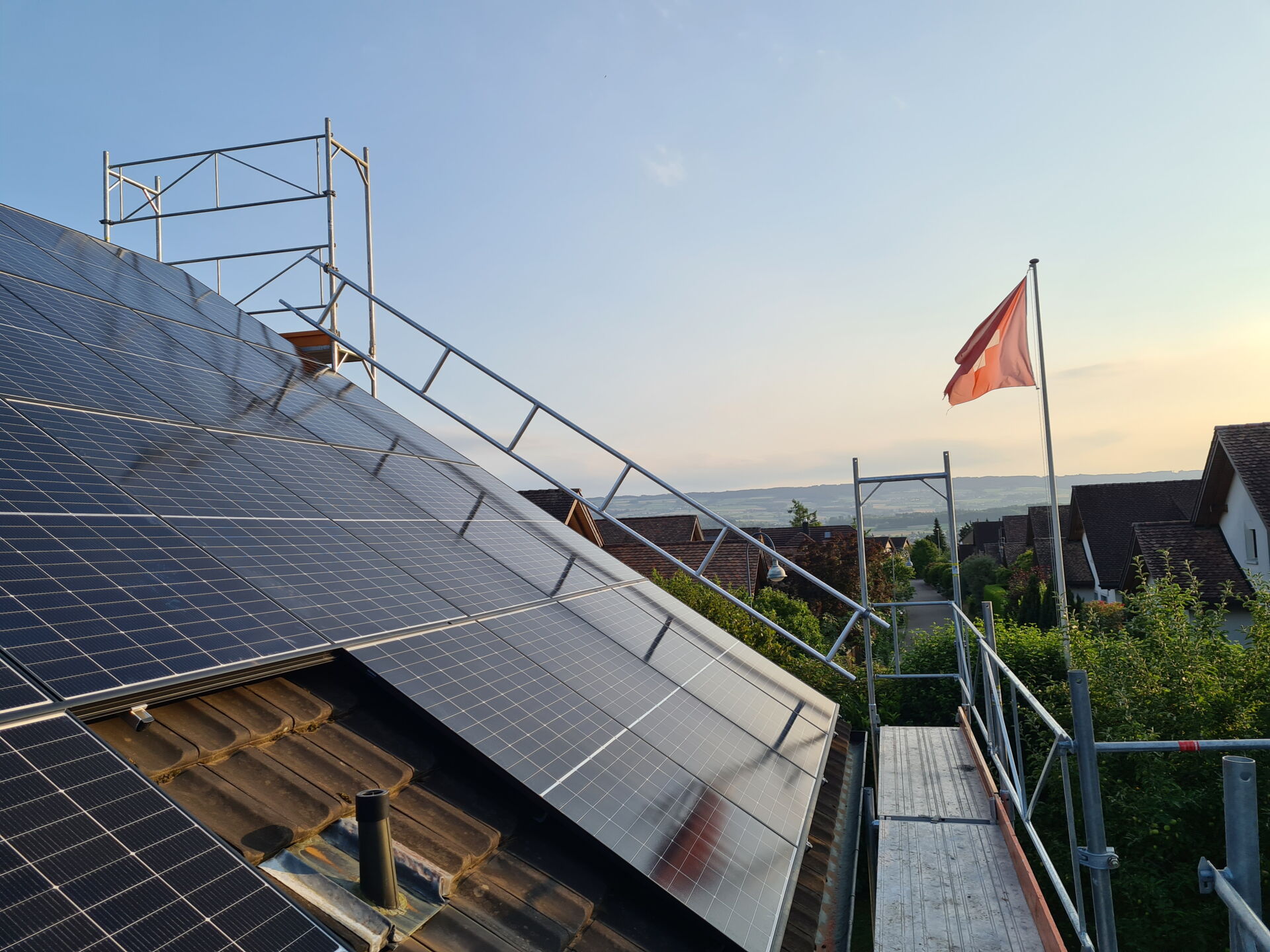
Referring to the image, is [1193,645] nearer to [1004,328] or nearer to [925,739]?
[925,739]

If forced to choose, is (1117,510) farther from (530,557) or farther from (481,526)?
(481,526)

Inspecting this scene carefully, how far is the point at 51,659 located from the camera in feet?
11.5

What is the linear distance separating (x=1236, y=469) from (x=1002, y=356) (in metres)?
16.5

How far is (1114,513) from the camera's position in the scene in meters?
49.5

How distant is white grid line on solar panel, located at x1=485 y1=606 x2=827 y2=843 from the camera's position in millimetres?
5992

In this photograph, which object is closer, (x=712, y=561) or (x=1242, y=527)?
(x=1242, y=527)

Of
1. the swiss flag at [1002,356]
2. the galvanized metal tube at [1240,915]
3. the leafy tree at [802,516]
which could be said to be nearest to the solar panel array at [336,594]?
the galvanized metal tube at [1240,915]

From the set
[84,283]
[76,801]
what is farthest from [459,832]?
[84,283]

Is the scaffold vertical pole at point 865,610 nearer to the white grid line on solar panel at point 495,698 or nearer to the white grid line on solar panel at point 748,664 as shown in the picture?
the white grid line on solar panel at point 748,664

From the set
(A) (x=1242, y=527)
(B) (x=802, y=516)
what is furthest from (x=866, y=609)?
(B) (x=802, y=516)

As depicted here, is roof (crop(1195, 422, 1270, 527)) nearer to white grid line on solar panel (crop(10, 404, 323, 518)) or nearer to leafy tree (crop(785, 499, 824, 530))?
white grid line on solar panel (crop(10, 404, 323, 518))

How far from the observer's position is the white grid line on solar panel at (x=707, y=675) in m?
7.68

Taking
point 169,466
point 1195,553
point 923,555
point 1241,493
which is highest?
point 923,555

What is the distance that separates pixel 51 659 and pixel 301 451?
178 inches
